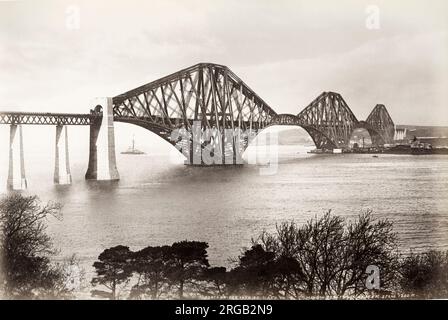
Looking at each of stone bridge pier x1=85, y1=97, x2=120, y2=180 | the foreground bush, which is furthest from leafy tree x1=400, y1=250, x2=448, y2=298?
stone bridge pier x1=85, y1=97, x2=120, y2=180

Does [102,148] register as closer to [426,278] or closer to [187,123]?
[187,123]

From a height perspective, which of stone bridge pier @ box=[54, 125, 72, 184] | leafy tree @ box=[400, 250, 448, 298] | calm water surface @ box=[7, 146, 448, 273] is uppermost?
stone bridge pier @ box=[54, 125, 72, 184]

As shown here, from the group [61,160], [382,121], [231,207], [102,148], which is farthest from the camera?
[382,121]

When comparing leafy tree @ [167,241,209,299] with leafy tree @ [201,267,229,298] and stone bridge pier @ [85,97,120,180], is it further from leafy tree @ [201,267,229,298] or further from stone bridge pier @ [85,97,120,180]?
stone bridge pier @ [85,97,120,180]

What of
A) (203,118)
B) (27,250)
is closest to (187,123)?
(203,118)
